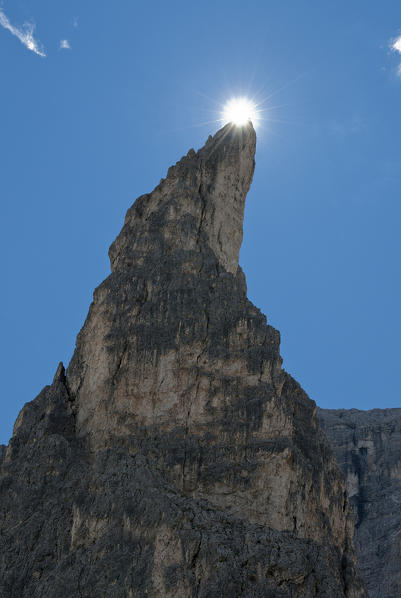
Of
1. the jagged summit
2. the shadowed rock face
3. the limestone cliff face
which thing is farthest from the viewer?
the limestone cliff face

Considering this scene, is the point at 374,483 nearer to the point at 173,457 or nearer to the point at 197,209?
the point at 197,209

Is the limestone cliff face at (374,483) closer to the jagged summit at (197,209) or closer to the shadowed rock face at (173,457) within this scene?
the shadowed rock face at (173,457)

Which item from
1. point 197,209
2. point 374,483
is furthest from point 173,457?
point 374,483

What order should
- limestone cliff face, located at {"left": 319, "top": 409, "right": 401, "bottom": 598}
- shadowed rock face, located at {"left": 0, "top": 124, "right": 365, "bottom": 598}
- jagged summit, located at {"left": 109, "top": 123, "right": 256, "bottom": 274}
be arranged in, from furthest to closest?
limestone cliff face, located at {"left": 319, "top": 409, "right": 401, "bottom": 598}, jagged summit, located at {"left": 109, "top": 123, "right": 256, "bottom": 274}, shadowed rock face, located at {"left": 0, "top": 124, "right": 365, "bottom": 598}

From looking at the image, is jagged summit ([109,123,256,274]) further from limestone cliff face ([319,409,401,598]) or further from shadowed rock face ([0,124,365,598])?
limestone cliff face ([319,409,401,598])

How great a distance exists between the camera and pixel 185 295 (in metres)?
57.8

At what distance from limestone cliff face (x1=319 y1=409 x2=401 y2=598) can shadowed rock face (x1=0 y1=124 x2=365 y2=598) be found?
46.0 metres

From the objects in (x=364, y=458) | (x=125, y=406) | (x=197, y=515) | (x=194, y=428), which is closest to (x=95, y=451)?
(x=125, y=406)

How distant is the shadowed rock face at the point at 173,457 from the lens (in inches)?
1654

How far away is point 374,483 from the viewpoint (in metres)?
117

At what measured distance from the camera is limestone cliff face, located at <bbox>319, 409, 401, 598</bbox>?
98250 millimetres

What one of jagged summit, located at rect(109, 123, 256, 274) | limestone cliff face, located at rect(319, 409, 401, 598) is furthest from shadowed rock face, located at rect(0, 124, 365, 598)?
limestone cliff face, located at rect(319, 409, 401, 598)

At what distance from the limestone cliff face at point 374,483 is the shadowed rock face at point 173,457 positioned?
151ft

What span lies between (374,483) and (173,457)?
75.2 m
